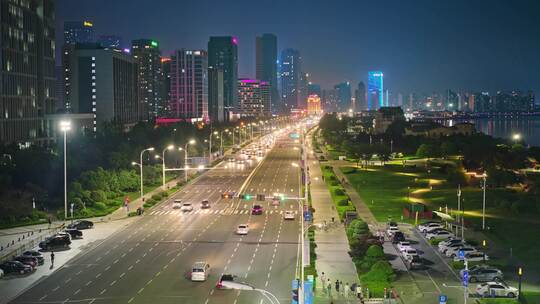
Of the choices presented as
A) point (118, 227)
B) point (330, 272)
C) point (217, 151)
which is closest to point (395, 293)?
point (330, 272)

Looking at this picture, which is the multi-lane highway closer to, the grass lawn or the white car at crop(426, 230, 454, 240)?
the white car at crop(426, 230, 454, 240)

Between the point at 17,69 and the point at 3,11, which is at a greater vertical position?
the point at 3,11

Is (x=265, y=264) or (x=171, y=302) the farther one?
(x=265, y=264)

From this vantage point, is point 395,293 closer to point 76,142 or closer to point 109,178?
point 109,178

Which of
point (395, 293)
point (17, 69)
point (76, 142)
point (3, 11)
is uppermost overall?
point (3, 11)

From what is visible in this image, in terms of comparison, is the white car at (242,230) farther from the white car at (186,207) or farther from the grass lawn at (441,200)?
the white car at (186,207)
